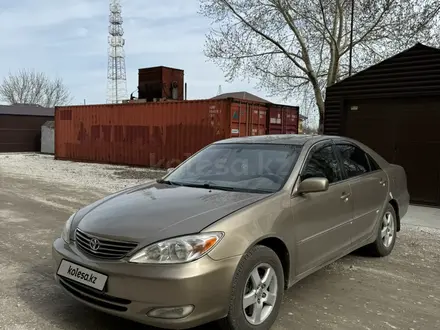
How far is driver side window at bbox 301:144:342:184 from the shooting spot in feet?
12.5

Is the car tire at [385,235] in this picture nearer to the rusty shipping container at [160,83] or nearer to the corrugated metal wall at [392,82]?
the corrugated metal wall at [392,82]

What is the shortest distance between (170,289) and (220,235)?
1.54 feet

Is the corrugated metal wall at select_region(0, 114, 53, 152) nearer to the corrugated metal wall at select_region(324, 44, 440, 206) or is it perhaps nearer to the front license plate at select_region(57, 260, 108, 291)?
the corrugated metal wall at select_region(324, 44, 440, 206)

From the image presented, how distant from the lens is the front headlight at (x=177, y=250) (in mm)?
2641

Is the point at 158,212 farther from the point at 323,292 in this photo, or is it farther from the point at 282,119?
the point at 282,119

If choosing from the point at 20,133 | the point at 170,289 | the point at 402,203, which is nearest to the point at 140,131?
the point at 402,203

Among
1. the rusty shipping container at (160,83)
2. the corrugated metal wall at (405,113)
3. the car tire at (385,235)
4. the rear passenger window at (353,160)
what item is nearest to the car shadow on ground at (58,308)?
the rear passenger window at (353,160)

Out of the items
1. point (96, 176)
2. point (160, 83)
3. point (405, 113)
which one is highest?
point (160, 83)

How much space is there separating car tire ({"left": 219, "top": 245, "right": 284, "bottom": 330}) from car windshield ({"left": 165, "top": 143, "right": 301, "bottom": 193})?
65cm

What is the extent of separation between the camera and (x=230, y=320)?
275cm

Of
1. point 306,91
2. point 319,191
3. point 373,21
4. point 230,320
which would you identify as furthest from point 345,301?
point 306,91

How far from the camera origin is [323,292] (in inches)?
155

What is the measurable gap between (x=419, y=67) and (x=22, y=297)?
8.33 metres

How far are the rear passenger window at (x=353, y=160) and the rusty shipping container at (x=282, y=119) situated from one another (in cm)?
1135
